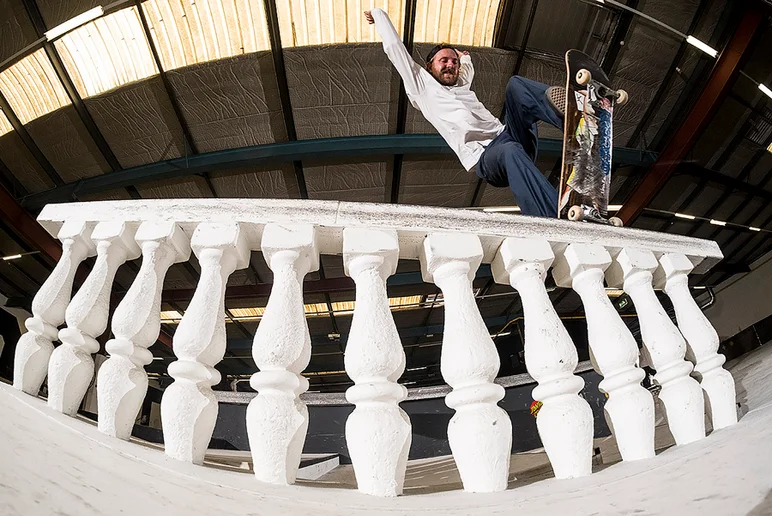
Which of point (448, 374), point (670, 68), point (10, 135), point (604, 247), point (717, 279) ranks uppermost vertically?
point (717, 279)

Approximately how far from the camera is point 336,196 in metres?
5.23

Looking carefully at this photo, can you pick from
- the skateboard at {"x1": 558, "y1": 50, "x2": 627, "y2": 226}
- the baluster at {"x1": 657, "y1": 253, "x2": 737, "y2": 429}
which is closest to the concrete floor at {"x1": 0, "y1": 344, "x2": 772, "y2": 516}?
the baluster at {"x1": 657, "y1": 253, "x2": 737, "y2": 429}

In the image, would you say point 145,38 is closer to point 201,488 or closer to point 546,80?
point 546,80

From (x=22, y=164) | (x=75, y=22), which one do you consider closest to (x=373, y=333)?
(x=75, y=22)

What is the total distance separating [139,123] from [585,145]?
14.6ft

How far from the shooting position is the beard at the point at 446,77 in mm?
2494

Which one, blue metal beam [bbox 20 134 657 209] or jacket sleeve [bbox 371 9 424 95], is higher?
blue metal beam [bbox 20 134 657 209]

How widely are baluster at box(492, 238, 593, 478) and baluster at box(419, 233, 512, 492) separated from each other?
0.09 m

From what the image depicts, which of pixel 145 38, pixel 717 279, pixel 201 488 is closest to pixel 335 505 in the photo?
pixel 201 488

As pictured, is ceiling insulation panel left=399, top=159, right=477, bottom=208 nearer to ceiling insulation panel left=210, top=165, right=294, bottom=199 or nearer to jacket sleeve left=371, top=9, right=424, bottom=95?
ceiling insulation panel left=210, top=165, right=294, bottom=199

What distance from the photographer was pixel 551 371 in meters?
0.86

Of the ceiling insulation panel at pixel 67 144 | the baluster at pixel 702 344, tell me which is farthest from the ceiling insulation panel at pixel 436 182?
the baluster at pixel 702 344

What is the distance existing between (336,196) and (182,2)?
2.44m

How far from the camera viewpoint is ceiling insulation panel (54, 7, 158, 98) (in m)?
3.60
